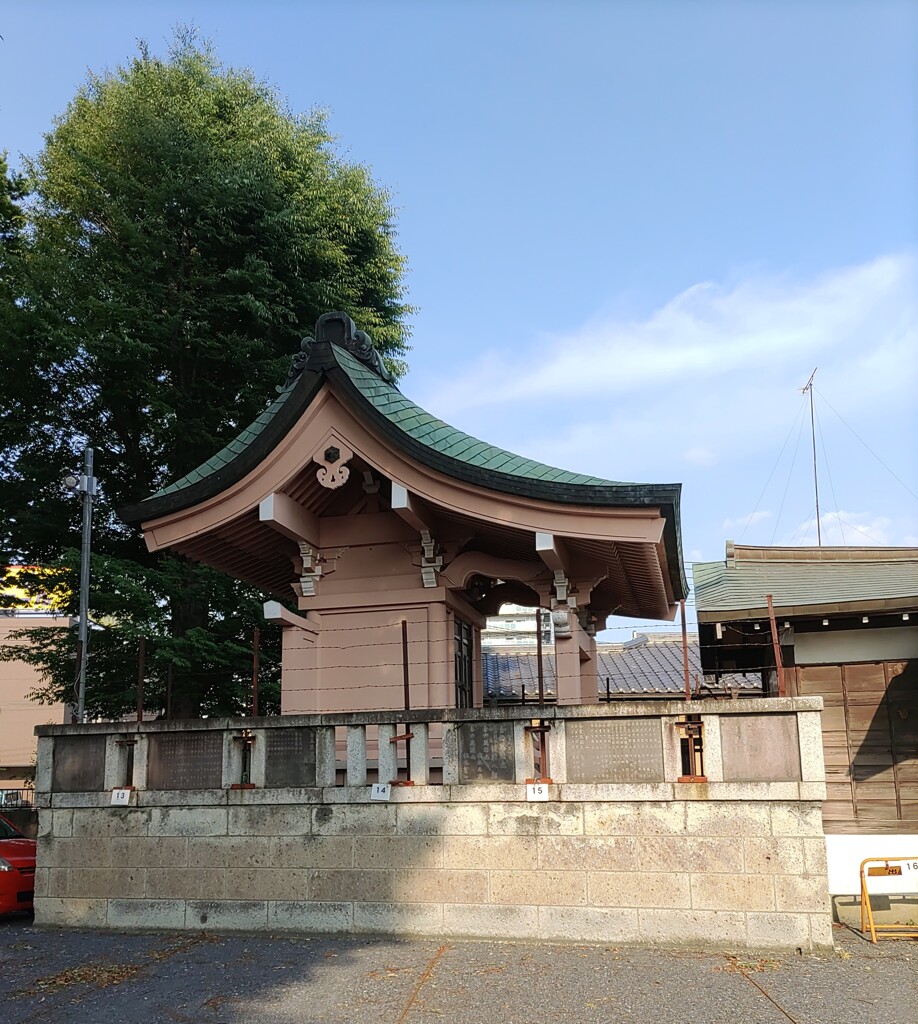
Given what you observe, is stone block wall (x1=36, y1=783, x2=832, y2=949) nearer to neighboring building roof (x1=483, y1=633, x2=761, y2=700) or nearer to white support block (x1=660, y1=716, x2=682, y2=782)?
white support block (x1=660, y1=716, x2=682, y2=782)

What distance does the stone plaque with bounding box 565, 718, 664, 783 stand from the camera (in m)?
8.89

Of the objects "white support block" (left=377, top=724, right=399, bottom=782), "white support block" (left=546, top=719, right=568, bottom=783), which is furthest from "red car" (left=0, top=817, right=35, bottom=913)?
"white support block" (left=546, top=719, right=568, bottom=783)

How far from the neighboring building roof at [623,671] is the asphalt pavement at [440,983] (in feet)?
34.6

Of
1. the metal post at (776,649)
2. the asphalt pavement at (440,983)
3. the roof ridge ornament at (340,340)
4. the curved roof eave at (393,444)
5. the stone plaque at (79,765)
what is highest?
the roof ridge ornament at (340,340)

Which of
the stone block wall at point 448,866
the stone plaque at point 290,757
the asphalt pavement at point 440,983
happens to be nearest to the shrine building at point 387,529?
the stone plaque at point 290,757

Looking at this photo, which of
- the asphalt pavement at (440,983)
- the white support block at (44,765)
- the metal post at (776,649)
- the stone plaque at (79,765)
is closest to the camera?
the asphalt pavement at (440,983)

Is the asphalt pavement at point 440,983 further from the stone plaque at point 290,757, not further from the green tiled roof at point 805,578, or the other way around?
the green tiled roof at point 805,578

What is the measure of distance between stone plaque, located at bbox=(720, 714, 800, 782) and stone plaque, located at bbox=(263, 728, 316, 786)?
4.30m

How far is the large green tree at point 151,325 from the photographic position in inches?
720

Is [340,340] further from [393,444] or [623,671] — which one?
[623,671]

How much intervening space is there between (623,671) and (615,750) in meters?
15.3

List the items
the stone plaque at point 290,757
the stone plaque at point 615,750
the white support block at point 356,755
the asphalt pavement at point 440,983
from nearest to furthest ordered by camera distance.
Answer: the asphalt pavement at point 440,983
the stone plaque at point 615,750
the white support block at point 356,755
the stone plaque at point 290,757

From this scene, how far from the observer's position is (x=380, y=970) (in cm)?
787

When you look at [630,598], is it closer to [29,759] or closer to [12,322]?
[12,322]
